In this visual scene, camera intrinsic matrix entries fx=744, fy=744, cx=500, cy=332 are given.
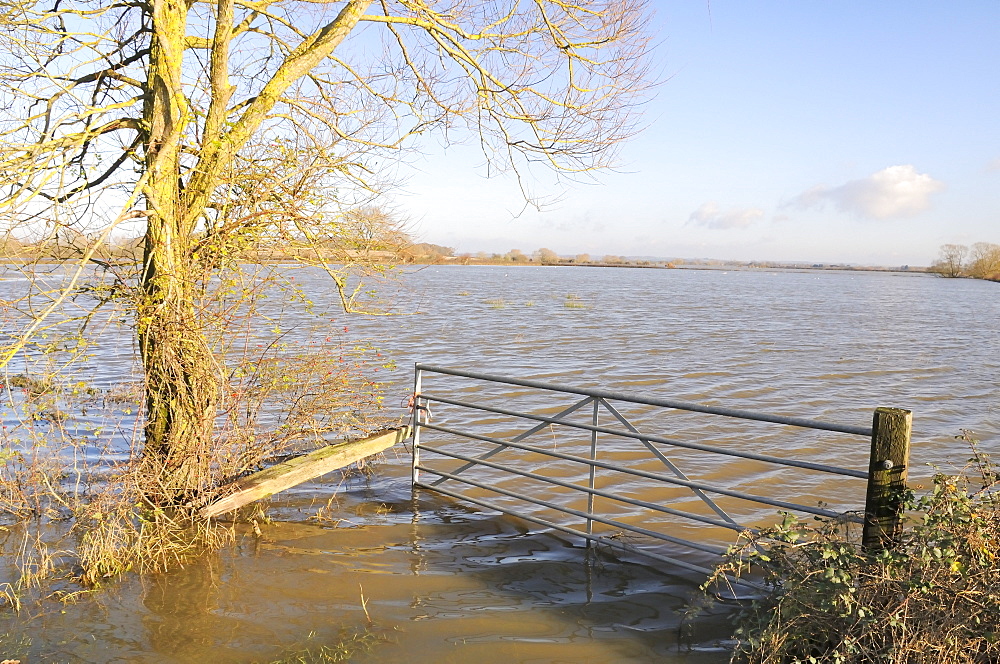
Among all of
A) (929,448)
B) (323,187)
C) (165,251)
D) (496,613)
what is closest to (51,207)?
(165,251)

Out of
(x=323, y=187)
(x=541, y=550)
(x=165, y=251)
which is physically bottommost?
(x=541, y=550)

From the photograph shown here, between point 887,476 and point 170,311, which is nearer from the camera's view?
point 887,476

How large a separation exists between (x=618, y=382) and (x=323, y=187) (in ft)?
32.6

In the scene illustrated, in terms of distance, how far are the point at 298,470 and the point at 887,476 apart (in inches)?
183

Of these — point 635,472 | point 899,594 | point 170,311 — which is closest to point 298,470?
point 170,311

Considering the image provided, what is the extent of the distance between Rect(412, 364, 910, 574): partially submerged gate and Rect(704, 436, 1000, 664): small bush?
1.13 ft

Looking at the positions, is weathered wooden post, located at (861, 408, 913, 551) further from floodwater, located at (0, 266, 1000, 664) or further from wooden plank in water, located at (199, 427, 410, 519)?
wooden plank in water, located at (199, 427, 410, 519)

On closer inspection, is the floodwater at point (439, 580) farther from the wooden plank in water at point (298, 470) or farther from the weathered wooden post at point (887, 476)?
Result: the weathered wooden post at point (887, 476)

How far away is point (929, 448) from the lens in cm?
1084

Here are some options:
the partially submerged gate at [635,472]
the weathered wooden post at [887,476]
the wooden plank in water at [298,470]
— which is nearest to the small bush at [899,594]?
the weathered wooden post at [887,476]

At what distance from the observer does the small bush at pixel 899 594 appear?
3.45 metres

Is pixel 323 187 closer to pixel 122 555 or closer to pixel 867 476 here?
pixel 122 555

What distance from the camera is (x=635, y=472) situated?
5.29m

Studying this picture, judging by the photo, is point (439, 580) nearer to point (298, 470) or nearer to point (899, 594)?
point (298, 470)
